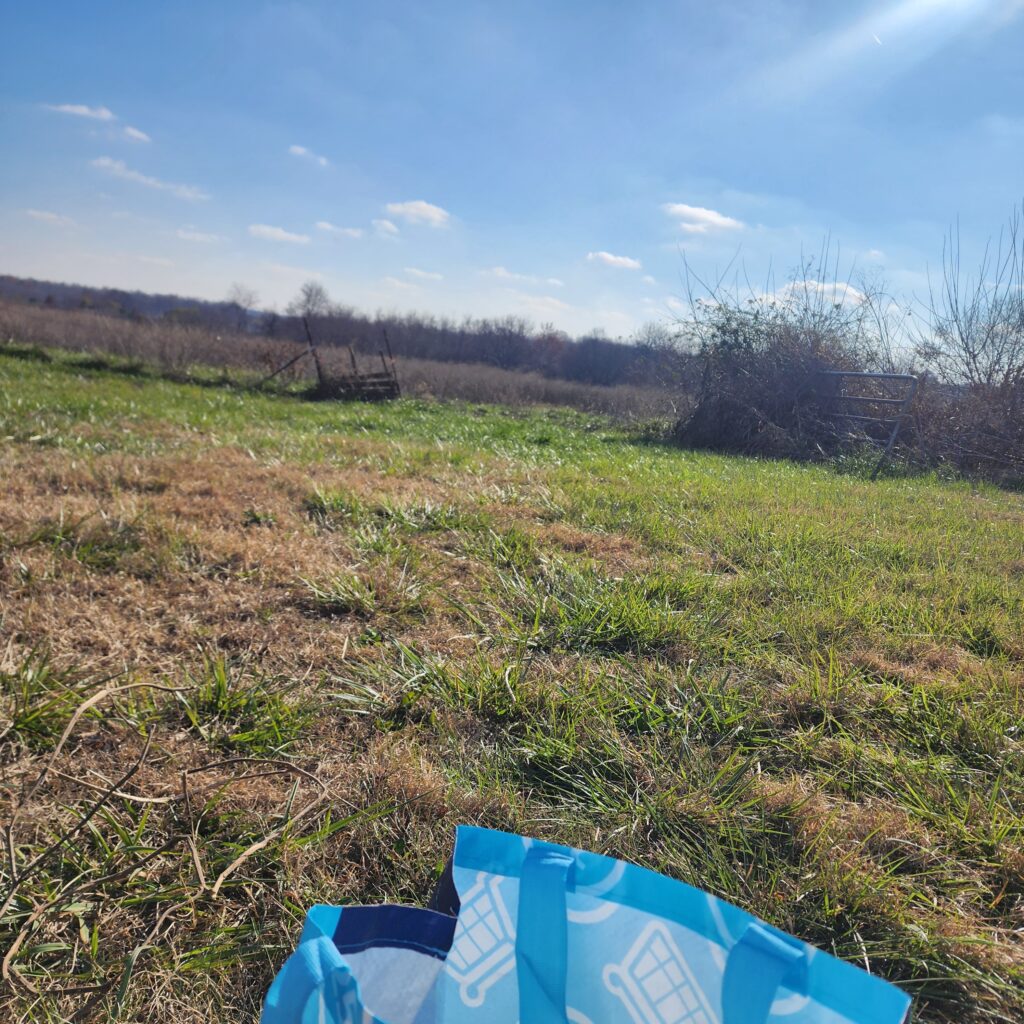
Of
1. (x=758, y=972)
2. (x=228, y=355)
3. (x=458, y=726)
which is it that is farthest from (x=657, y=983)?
(x=228, y=355)

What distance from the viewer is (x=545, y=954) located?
33.0 inches

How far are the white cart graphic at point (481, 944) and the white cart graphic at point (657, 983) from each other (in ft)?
0.45

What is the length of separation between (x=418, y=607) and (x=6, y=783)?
1.38 meters

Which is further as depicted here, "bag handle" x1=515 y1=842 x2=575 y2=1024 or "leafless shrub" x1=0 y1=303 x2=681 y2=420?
"leafless shrub" x1=0 y1=303 x2=681 y2=420

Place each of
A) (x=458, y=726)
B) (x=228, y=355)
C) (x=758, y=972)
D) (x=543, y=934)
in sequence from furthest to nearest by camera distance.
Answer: (x=228, y=355)
(x=458, y=726)
(x=543, y=934)
(x=758, y=972)

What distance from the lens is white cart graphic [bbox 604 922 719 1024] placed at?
0.78m

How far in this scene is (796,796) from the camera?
150cm

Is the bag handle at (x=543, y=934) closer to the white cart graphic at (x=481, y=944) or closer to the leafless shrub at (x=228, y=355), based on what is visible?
the white cart graphic at (x=481, y=944)

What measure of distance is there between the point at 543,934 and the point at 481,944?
0.08m

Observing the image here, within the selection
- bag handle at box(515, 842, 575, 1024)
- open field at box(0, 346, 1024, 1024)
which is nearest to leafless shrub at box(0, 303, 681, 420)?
open field at box(0, 346, 1024, 1024)

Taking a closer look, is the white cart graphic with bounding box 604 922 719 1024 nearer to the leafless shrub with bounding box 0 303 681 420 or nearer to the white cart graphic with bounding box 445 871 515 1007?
the white cart graphic with bounding box 445 871 515 1007

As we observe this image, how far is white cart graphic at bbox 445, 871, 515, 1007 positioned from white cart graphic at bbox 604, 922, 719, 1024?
0.45 ft

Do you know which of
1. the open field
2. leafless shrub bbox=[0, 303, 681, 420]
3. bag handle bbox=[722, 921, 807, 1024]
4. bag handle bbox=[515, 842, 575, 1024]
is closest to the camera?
bag handle bbox=[722, 921, 807, 1024]

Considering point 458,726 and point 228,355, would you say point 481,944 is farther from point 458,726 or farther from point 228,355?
point 228,355
